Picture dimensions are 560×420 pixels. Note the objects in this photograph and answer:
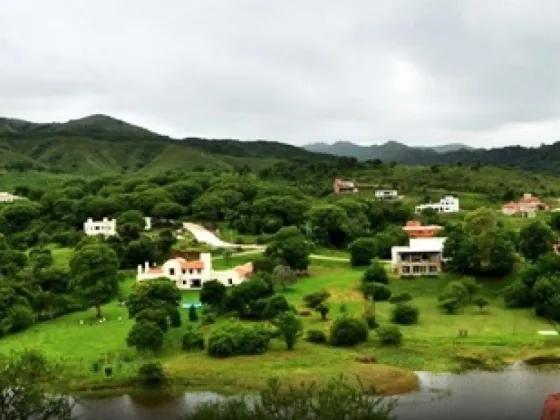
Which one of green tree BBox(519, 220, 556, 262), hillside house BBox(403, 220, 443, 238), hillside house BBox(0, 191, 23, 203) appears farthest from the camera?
hillside house BBox(0, 191, 23, 203)

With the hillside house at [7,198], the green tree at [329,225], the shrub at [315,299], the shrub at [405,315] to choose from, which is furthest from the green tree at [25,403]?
the hillside house at [7,198]

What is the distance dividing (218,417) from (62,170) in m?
173

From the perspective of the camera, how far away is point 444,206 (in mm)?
109250

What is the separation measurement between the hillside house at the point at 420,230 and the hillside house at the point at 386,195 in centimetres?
2392

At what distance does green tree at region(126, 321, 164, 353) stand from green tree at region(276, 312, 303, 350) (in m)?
8.04

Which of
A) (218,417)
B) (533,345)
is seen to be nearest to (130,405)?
(218,417)

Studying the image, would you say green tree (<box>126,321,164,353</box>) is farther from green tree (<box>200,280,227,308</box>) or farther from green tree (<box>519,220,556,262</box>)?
green tree (<box>519,220,556,262</box>)

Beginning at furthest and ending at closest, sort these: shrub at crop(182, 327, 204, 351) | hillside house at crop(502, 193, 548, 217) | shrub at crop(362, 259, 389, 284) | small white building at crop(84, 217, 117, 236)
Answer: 1. hillside house at crop(502, 193, 548, 217)
2. small white building at crop(84, 217, 117, 236)
3. shrub at crop(362, 259, 389, 284)
4. shrub at crop(182, 327, 204, 351)

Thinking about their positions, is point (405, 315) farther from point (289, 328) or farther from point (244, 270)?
point (244, 270)

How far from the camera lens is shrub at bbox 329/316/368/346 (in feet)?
175

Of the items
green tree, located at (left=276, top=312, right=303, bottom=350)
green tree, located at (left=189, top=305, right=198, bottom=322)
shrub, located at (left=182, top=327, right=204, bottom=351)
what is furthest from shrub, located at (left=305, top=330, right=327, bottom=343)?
green tree, located at (left=189, top=305, right=198, bottom=322)

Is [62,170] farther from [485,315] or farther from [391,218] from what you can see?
[485,315]

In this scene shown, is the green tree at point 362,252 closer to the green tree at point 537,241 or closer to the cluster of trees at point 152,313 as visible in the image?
the green tree at point 537,241

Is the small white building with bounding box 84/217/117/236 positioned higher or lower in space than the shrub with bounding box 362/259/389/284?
higher
